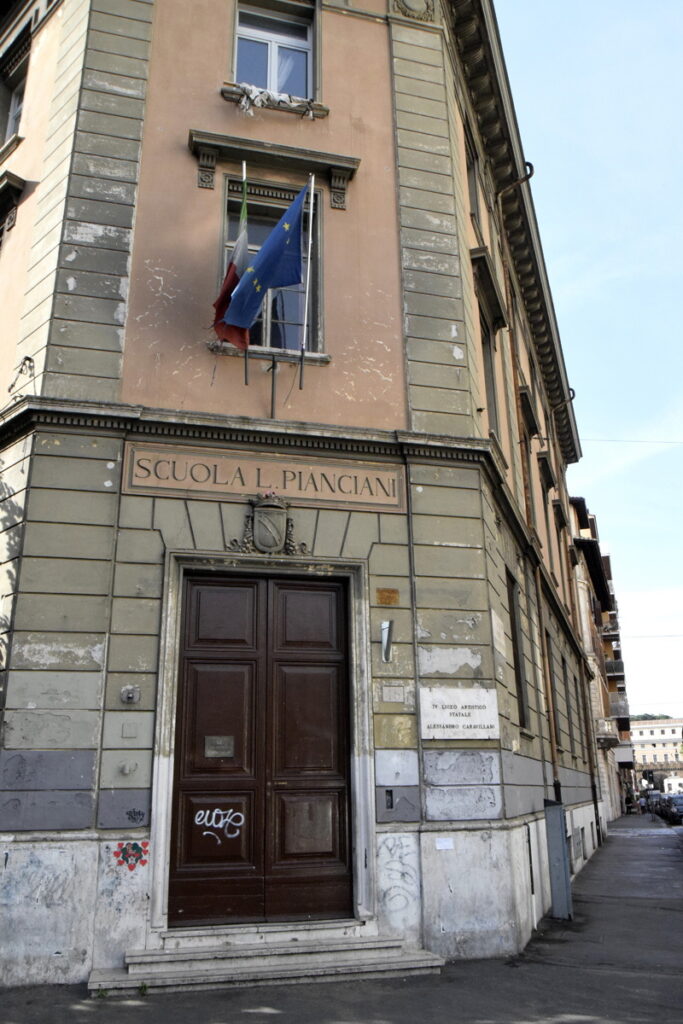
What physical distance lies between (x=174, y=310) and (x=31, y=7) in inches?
241

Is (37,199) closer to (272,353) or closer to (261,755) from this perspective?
(272,353)

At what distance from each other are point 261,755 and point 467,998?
9.54 feet

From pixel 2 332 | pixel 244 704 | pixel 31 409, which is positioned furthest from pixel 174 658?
pixel 2 332

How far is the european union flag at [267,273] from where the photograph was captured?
891 centimetres

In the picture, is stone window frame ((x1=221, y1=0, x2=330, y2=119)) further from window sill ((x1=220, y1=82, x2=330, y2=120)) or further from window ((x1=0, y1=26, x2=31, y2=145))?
window ((x1=0, y1=26, x2=31, y2=145))

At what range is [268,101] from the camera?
10766 mm

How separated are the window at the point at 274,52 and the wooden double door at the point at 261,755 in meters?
6.97

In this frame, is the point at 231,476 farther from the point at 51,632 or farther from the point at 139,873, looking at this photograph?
the point at 139,873

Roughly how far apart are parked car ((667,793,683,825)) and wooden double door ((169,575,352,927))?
→ 130ft

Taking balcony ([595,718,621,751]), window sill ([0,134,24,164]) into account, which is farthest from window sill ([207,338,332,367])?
balcony ([595,718,621,751])

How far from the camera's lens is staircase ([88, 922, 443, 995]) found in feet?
22.6

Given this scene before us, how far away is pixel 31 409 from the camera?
28.0 ft

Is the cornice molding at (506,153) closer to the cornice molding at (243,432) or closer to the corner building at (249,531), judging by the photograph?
the corner building at (249,531)

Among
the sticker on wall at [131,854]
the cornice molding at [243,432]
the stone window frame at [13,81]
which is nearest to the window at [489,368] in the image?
the cornice molding at [243,432]
